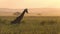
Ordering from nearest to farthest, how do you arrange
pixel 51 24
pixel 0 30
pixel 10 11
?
pixel 0 30
pixel 51 24
pixel 10 11

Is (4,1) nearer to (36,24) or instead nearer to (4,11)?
(4,11)

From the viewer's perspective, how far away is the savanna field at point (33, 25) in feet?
3.19

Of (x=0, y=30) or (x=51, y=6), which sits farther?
(x=51, y=6)

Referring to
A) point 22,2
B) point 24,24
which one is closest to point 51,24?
point 24,24

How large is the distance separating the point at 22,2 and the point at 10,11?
0.37ft

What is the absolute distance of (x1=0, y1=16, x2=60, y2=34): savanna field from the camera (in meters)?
0.97

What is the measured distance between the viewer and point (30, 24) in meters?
1.07

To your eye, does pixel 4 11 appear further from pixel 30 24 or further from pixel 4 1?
pixel 30 24

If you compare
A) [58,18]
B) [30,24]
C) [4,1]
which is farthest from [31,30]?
[4,1]

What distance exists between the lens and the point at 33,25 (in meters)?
1.06

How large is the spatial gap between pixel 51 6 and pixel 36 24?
0.26 m

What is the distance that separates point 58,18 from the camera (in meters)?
1.17

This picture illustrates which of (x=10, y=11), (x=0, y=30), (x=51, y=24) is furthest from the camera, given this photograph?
(x=10, y=11)

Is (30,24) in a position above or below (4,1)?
below
